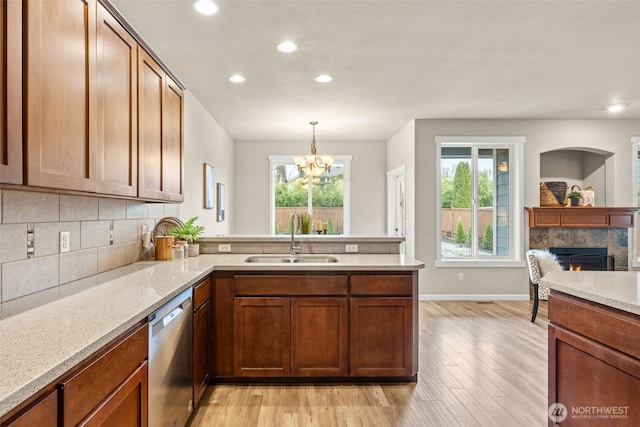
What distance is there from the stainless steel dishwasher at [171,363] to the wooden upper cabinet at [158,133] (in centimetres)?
72

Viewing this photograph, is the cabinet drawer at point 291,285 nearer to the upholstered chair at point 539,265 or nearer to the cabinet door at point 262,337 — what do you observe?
the cabinet door at point 262,337

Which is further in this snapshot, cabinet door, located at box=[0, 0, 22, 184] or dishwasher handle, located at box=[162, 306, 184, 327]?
dishwasher handle, located at box=[162, 306, 184, 327]

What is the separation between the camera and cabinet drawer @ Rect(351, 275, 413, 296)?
2729 mm

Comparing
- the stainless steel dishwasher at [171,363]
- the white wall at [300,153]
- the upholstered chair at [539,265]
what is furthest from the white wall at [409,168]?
the stainless steel dishwasher at [171,363]

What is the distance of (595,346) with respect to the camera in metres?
1.67

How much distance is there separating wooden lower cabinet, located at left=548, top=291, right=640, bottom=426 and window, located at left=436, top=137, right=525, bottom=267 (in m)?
3.75

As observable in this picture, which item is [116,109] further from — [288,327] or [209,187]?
[209,187]

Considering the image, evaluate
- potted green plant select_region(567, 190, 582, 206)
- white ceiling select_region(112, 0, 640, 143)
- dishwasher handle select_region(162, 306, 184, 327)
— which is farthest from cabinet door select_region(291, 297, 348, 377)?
potted green plant select_region(567, 190, 582, 206)

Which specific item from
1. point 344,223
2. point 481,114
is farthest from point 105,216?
point 344,223

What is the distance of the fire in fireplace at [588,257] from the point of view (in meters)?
5.54

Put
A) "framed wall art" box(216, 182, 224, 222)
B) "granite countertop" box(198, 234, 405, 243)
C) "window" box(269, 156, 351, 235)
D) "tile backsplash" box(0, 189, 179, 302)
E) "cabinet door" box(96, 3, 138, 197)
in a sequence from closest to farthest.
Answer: "tile backsplash" box(0, 189, 179, 302) < "cabinet door" box(96, 3, 138, 197) < "granite countertop" box(198, 234, 405, 243) < "framed wall art" box(216, 182, 224, 222) < "window" box(269, 156, 351, 235)

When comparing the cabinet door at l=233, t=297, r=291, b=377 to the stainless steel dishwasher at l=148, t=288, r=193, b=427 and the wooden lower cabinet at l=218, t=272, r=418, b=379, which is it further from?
the stainless steel dishwasher at l=148, t=288, r=193, b=427

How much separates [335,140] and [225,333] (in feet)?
17.3

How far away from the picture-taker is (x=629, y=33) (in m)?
2.93
